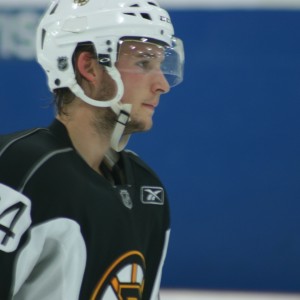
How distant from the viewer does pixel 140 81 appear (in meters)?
1.91

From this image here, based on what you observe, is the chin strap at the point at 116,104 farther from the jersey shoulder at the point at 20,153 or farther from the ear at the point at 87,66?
the jersey shoulder at the point at 20,153

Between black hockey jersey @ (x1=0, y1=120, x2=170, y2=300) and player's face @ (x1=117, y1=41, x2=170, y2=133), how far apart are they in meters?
0.16

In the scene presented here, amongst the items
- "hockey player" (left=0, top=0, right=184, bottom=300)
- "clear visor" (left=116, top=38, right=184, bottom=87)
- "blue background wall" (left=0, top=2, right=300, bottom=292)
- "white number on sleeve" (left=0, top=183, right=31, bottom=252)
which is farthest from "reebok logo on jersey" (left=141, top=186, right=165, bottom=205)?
"blue background wall" (left=0, top=2, right=300, bottom=292)

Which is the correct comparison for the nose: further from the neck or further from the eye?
the neck

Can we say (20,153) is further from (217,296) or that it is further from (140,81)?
(217,296)

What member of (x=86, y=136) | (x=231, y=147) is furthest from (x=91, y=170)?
(x=231, y=147)

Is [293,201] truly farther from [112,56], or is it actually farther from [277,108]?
[112,56]

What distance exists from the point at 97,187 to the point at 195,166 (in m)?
1.73

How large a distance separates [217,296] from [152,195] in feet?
5.04

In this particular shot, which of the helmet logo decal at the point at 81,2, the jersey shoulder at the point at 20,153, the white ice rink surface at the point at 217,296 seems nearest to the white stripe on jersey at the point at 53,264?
the jersey shoulder at the point at 20,153

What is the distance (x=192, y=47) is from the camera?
3.52m

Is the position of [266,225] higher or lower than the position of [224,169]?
lower

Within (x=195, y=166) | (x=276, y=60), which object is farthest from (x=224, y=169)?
(x=276, y=60)

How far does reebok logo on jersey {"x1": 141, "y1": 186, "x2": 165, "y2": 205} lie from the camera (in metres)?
1.98
